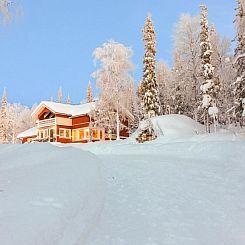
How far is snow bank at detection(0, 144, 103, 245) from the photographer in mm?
5098

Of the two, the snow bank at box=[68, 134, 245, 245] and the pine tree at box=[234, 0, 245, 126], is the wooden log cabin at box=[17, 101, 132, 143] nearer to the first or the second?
the pine tree at box=[234, 0, 245, 126]

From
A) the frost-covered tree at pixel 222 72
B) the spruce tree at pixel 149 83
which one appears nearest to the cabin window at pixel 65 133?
the spruce tree at pixel 149 83

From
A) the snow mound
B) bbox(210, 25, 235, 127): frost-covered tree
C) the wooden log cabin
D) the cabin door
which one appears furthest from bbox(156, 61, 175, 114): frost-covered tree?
the cabin door

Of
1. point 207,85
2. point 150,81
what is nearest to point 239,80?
point 207,85

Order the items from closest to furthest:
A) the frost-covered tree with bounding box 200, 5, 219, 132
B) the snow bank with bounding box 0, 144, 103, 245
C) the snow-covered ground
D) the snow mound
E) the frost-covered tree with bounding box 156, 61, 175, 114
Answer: the snow bank with bounding box 0, 144, 103, 245, the snow-covered ground, the snow mound, the frost-covered tree with bounding box 200, 5, 219, 132, the frost-covered tree with bounding box 156, 61, 175, 114

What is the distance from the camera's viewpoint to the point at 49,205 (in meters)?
6.37

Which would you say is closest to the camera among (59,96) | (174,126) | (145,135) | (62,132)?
(174,126)

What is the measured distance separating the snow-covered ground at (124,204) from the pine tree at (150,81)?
2362 centimetres

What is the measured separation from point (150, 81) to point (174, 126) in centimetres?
988

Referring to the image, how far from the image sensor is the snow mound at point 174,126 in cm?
A: 2762

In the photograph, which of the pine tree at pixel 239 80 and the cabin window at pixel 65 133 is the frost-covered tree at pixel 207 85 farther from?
the cabin window at pixel 65 133

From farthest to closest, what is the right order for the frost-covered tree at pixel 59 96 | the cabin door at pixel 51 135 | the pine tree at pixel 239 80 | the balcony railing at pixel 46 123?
the frost-covered tree at pixel 59 96 → the cabin door at pixel 51 135 → the balcony railing at pixel 46 123 → the pine tree at pixel 239 80

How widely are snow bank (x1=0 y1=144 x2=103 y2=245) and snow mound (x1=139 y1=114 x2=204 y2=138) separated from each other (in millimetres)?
17712

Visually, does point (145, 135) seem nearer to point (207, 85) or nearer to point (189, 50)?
point (207, 85)
